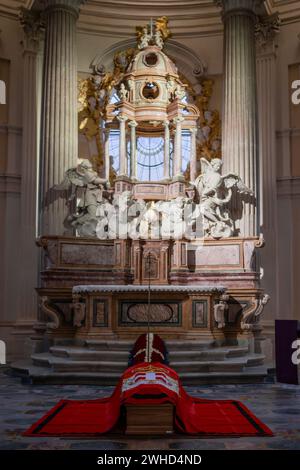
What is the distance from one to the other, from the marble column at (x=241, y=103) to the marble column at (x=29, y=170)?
442cm

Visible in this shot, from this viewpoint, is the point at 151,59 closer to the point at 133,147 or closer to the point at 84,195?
the point at 133,147

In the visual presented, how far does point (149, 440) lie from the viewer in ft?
19.5

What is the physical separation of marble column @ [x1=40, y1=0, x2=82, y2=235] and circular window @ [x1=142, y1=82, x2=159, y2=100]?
5.68 ft

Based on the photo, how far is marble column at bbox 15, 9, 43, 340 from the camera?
14.8 m

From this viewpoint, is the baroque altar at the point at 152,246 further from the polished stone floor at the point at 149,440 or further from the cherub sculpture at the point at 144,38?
the polished stone floor at the point at 149,440

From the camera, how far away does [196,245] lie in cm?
1312

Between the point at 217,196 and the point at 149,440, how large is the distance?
7.86 metres

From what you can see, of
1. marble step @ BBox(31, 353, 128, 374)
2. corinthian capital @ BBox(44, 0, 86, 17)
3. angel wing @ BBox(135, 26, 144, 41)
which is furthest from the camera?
angel wing @ BBox(135, 26, 144, 41)

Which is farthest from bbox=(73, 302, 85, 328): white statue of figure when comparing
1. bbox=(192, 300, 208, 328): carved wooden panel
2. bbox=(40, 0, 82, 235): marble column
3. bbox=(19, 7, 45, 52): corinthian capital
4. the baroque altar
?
bbox=(19, 7, 45, 52): corinthian capital

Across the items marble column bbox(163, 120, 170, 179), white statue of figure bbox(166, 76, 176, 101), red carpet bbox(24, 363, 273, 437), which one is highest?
white statue of figure bbox(166, 76, 176, 101)

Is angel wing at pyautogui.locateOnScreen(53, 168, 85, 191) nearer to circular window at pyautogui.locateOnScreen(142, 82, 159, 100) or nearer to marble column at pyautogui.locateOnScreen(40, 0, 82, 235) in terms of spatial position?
marble column at pyautogui.locateOnScreen(40, 0, 82, 235)

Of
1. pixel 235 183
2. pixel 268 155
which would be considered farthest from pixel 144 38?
pixel 235 183
